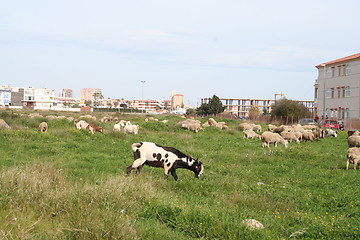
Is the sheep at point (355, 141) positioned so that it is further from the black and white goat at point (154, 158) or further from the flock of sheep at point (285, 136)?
the black and white goat at point (154, 158)

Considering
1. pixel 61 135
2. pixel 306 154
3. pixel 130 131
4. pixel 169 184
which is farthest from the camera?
pixel 130 131

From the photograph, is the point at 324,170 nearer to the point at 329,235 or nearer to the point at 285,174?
the point at 285,174

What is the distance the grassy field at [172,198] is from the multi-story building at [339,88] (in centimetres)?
4374

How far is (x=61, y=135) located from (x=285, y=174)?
505 inches

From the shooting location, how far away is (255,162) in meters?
17.0

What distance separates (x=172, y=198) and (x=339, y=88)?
5751 cm

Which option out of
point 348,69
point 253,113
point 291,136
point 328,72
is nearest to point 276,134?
point 291,136

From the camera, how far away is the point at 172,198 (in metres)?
9.84

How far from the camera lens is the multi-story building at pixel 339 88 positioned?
57.5 metres

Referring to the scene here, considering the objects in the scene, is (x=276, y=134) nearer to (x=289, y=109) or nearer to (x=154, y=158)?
(x=154, y=158)

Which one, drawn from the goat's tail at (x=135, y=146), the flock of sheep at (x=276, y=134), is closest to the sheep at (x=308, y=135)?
the flock of sheep at (x=276, y=134)

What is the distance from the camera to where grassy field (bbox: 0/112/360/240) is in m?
7.04

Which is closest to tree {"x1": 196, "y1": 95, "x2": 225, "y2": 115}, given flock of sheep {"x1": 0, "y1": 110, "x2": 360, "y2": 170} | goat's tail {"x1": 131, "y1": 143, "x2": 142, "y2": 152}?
flock of sheep {"x1": 0, "y1": 110, "x2": 360, "y2": 170}

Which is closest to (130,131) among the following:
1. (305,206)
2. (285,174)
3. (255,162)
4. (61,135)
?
(61,135)
